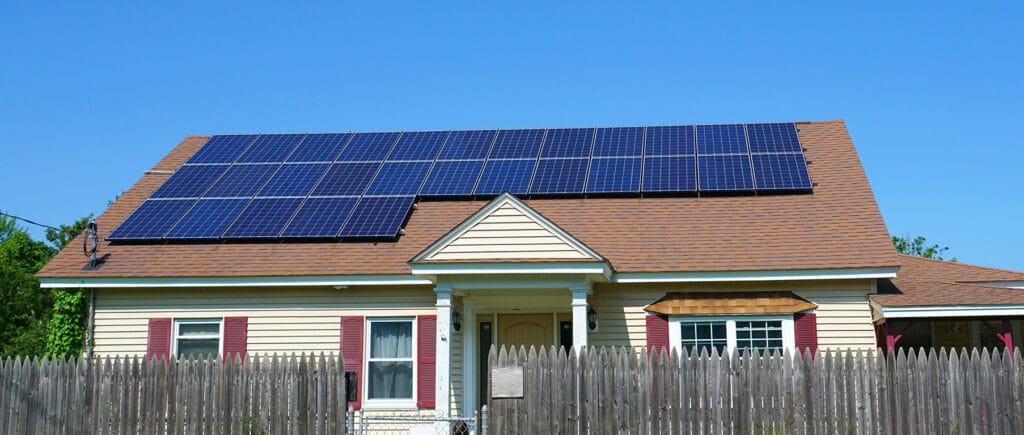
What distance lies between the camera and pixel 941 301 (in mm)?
14414

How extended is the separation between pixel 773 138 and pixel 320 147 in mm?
9179

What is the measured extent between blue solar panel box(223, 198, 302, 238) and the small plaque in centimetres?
667

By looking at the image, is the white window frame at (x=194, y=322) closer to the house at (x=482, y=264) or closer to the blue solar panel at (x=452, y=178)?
the house at (x=482, y=264)

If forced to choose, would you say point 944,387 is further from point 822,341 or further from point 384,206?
point 384,206

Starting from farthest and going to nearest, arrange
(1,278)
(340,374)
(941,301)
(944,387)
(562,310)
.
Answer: (1,278) < (562,310) < (941,301) < (340,374) < (944,387)

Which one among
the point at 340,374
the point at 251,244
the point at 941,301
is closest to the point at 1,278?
the point at 251,244

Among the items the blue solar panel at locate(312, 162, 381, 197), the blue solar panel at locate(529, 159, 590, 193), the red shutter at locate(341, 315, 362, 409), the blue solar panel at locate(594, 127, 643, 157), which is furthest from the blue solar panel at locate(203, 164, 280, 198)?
the blue solar panel at locate(594, 127, 643, 157)

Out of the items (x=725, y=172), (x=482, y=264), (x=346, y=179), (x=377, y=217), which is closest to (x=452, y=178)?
(x=346, y=179)

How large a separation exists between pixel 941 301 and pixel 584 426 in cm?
602

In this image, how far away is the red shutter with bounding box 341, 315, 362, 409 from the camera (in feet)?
52.0

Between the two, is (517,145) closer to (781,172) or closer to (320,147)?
(320,147)

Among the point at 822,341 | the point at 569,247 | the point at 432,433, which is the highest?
the point at 569,247

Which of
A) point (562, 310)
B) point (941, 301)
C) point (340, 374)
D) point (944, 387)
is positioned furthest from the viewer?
point (562, 310)

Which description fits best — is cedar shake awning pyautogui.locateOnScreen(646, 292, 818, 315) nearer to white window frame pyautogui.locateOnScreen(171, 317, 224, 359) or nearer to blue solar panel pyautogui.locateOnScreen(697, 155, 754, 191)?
blue solar panel pyautogui.locateOnScreen(697, 155, 754, 191)
